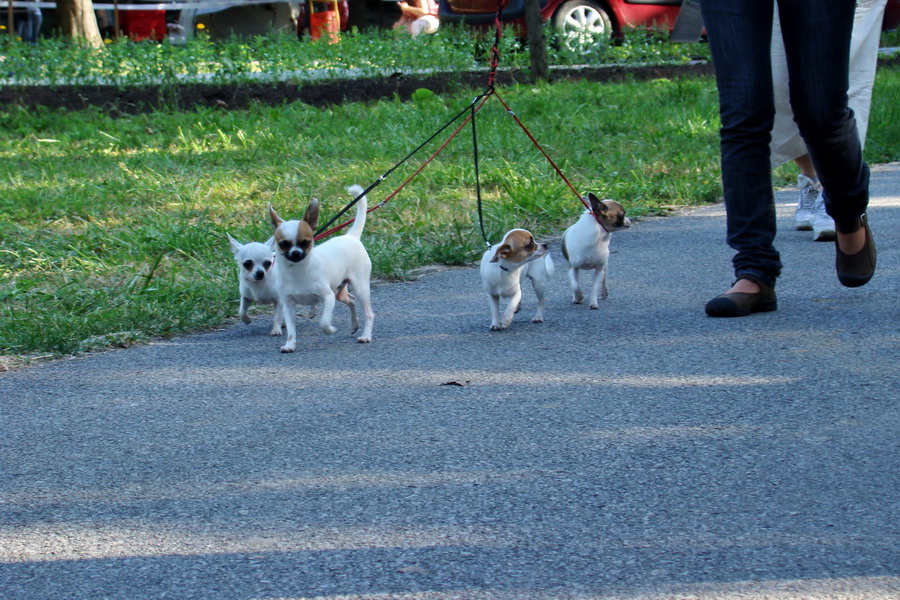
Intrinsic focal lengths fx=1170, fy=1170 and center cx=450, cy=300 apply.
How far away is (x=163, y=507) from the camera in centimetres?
272

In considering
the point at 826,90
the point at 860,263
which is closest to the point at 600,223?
the point at 860,263

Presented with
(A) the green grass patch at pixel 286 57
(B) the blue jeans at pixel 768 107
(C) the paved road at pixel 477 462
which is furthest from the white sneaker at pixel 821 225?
(A) the green grass patch at pixel 286 57

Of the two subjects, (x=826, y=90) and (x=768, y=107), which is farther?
(x=768, y=107)

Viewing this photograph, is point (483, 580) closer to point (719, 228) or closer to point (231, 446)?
point (231, 446)

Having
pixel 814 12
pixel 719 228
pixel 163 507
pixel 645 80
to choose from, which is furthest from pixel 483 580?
pixel 645 80

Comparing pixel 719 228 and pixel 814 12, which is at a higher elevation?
pixel 814 12

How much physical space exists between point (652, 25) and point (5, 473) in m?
13.6

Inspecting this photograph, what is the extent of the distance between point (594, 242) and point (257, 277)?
139 centimetres

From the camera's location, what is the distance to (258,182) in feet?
25.4

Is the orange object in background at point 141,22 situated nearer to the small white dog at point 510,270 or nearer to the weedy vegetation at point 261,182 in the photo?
the weedy vegetation at point 261,182

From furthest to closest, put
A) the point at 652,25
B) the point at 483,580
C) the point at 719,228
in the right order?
1. the point at 652,25
2. the point at 719,228
3. the point at 483,580

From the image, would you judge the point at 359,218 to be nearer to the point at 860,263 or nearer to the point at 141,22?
the point at 860,263

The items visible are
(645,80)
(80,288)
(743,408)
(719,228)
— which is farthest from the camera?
(645,80)

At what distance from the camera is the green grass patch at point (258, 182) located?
5.27 m
